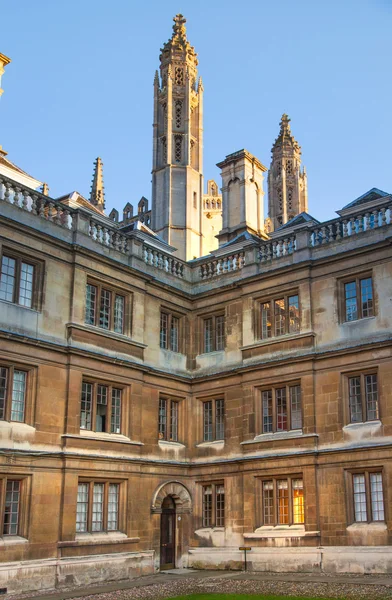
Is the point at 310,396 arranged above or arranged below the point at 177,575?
above

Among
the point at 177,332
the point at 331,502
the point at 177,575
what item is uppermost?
the point at 177,332

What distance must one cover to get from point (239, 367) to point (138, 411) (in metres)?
3.66

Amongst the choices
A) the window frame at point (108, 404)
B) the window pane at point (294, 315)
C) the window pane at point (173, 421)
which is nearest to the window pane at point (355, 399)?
the window pane at point (294, 315)

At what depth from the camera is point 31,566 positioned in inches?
675

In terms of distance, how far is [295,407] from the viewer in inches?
835

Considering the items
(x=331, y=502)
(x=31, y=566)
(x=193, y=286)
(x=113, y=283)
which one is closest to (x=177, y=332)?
(x=193, y=286)

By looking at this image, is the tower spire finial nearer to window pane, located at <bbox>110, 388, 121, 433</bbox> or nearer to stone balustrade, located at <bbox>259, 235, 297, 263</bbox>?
stone balustrade, located at <bbox>259, 235, 297, 263</bbox>

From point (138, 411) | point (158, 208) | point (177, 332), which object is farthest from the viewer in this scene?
point (158, 208)

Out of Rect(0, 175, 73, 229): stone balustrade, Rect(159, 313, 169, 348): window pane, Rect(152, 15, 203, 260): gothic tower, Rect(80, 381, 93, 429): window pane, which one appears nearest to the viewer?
Rect(0, 175, 73, 229): stone balustrade

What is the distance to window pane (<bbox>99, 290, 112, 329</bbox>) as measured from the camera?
21125mm

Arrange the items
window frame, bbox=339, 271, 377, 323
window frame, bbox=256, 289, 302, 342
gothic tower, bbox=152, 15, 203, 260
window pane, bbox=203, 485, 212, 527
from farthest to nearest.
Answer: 1. gothic tower, bbox=152, 15, 203, 260
2. window pane, bbox=203, 485, 212, 527
3. window frame, bbox=256, 289, 302, 342
4. window frame, bbox=339, 271, 377, 323

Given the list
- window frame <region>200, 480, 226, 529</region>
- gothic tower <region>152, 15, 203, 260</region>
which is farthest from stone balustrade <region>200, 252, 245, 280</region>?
gothic tower <region>152, 15, 203, 260</region>

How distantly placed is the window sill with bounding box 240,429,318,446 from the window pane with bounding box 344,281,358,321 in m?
3.69

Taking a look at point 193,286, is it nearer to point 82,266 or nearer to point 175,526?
point 82,266
